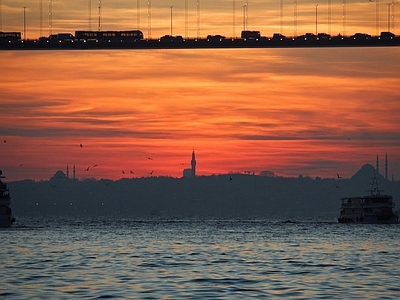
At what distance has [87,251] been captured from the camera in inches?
2633

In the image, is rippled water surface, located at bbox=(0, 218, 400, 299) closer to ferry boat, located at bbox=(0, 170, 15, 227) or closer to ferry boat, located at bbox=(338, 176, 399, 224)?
ferry boat, located at bbox=(0, 170, 15, 227)

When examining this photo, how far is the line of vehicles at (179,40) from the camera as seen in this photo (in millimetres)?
120125

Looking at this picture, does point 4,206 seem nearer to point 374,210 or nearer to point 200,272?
point 374,210

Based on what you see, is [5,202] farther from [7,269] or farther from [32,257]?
[7,269]

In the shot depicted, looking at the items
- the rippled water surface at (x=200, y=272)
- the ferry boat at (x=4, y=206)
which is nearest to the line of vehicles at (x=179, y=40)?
the ferry boat at (x=4, y=206)

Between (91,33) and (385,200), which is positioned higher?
(91,33)

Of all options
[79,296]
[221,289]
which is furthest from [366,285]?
[79,296]

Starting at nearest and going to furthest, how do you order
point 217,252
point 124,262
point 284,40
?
point 124,262 < point 217,252 < point 284,40

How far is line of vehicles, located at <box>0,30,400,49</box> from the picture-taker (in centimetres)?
12012

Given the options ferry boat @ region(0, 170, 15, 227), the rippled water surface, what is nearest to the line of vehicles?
ferry boat @ region(0, 170, 15, 227)

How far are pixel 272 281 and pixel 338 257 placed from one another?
18049mm

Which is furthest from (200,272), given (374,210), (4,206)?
(374,210)

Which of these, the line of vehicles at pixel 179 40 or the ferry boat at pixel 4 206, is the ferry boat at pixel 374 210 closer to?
the line of vehicles at pixel 179 40

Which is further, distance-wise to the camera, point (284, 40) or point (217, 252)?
point (284, 40)
